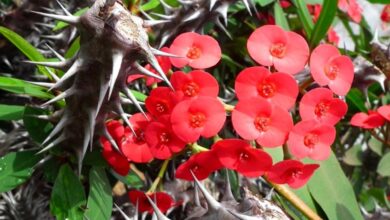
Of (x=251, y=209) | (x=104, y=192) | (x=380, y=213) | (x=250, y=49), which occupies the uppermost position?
(x=250, y=49)

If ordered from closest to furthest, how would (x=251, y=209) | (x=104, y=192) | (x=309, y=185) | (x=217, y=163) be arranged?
(x=251, y=209)
(x=217, y=163)
(x=104, y=192)
(x=309, y=185)

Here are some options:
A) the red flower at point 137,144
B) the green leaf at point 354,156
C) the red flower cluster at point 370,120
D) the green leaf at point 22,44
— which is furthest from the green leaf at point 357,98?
the green leaf at point 22,44

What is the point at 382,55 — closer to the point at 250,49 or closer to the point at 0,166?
the point at 250,49

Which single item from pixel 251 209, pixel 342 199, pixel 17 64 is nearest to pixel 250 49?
pixel 251 209

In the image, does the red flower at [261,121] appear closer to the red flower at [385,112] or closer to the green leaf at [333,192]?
the green leaf at [333,192]

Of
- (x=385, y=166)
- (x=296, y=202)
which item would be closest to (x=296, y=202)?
(x=296, y=202)

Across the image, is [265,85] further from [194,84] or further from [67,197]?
[67,197]
